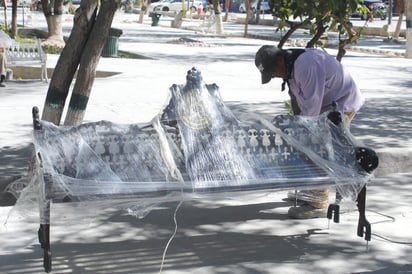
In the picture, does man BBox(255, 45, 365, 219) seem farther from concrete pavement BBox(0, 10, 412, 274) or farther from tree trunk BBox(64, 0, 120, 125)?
tree trunk BBox(64, 0, 120, 125)

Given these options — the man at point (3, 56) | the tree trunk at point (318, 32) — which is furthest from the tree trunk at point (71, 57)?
the man at point (3, 56)

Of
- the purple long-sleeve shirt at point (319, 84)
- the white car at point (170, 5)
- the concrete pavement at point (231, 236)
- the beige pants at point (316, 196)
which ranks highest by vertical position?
the purple long-sleeve shirt at point (319, 84)

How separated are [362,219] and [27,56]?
10844mm

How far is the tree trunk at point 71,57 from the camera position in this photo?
647 cm

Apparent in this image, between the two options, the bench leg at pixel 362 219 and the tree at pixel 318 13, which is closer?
the bench leg at pixel 362 219

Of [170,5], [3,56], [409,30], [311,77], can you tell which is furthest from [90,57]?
[170,5]

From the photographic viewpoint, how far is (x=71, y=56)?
6.50 meters

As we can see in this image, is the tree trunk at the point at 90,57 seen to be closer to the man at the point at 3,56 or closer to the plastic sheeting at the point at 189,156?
the plastic sheeting at the point at 189,156

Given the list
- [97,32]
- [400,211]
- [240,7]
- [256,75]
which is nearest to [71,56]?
[97,32]

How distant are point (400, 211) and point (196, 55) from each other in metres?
15.5

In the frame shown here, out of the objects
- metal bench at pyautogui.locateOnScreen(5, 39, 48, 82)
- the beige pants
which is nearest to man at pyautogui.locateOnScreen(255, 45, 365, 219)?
the beige pants

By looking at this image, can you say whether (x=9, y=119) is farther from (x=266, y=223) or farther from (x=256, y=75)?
(x=256, y=75)

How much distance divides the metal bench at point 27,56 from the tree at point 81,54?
8.39m

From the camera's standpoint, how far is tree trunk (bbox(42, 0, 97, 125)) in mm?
6469
